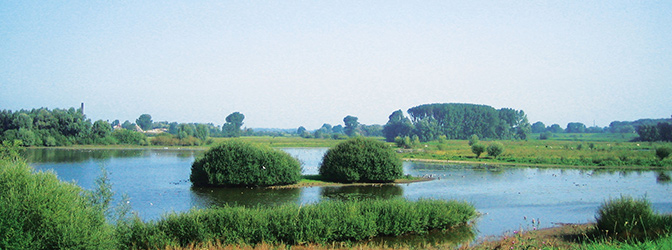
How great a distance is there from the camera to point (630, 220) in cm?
1783

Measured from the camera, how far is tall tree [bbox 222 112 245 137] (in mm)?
165925

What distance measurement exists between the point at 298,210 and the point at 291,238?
4.87ft

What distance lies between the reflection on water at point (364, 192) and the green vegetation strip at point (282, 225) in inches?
459

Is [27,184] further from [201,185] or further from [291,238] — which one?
→ [201,185]

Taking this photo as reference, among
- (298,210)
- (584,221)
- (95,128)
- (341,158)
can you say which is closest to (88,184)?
(341,158)

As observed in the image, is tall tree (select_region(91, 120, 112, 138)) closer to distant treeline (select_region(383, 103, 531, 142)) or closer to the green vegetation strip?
Answer: distant treeline (select_region(383, 103, 531, 142))

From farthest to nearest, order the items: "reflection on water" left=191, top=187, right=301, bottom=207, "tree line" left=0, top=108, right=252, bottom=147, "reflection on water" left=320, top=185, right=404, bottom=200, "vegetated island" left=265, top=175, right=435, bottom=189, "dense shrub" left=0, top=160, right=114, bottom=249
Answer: "tree line" left=0, top=108, right=252, bottom=147, "vegetated island" left=265, top=175, right=435, bottom=189, "reflection on water" left=320, top=185, right=404, bottom=200, "reflection on water" left=191, top=187, right=301, bottom=207, "dense shrub" left=0, top=160, right=114, bottom=249

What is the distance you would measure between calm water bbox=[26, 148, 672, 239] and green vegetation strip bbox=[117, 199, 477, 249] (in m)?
3.81

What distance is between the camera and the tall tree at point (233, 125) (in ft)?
544

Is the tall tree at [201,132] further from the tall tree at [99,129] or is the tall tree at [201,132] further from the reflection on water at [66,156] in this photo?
the reflection on water at [66,156]

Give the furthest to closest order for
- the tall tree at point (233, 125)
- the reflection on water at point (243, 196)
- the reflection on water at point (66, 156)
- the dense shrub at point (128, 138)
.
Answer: the tall tree at point (233, 125), the dense shrub at point (128, 138), the reflection on water at point (66, 156), the reflection on water at point (243, 196)

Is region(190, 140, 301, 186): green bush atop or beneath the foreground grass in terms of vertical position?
atop

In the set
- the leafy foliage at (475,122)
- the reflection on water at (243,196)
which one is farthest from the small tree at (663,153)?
the leafy foliage at (475,122)

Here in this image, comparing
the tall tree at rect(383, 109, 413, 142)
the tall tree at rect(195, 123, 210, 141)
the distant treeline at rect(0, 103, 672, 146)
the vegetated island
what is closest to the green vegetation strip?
the vegetated island
